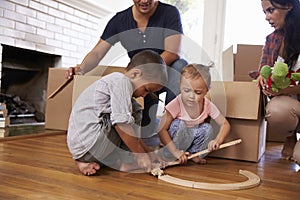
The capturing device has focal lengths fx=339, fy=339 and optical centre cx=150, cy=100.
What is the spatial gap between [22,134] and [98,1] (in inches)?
55.9

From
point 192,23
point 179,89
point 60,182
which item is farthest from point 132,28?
point 192,23

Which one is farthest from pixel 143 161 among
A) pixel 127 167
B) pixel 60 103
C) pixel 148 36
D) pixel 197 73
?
pixel 60 103

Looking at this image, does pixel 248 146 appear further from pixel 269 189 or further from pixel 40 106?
pixel 40 106

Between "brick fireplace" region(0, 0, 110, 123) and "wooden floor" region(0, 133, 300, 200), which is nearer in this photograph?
"wooden floor" region(0, 133, 300, 200)

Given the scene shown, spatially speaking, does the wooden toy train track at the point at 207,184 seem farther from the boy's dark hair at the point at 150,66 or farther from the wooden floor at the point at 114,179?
the boy's dark hair at the point at 150,66

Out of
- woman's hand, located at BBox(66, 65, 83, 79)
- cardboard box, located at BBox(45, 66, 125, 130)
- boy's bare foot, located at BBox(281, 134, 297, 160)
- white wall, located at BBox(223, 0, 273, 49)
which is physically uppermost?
white wall, located at BBox(223, 0, 273, 49)

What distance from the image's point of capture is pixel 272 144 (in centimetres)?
175

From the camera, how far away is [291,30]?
1.29 meters

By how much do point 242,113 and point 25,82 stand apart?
1756 mm

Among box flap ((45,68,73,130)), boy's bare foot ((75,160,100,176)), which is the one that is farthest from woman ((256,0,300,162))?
box flap ((45,68,73,130))

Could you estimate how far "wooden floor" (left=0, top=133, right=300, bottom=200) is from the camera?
776 mm

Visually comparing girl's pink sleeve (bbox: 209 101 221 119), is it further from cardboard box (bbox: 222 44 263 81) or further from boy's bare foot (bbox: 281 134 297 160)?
cardboard box (bbox: 222 44 263 81)

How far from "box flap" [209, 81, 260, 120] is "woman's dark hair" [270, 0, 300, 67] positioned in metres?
0.21

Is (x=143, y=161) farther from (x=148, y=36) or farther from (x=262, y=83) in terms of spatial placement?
(x=148, y=36)
